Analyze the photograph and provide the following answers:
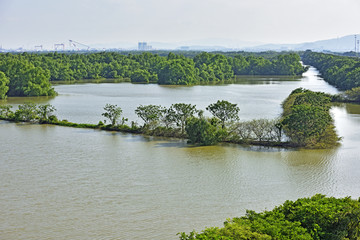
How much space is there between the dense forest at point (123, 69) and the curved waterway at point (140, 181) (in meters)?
15.5

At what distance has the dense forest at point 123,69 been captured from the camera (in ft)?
114

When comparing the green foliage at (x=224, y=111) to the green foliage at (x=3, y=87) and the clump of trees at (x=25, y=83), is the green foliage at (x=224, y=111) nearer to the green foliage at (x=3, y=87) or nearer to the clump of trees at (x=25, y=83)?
the clump of trees at (x=25, y=83)

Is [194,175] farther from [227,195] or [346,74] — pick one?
[346,74]

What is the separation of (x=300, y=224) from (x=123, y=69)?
165ft

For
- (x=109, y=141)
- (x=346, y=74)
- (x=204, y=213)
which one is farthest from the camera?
(x=346, y=74)

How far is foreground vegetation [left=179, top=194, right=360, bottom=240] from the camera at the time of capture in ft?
24.9

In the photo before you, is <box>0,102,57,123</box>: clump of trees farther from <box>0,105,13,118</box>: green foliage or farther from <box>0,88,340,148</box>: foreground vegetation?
<box>0,88,340,148</box>: foreground vegetation

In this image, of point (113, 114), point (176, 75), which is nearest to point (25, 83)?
point (113, 114)

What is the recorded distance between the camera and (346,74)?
1540 inches

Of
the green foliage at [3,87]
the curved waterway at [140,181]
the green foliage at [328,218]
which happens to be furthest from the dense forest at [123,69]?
the green foliage at [328,218]

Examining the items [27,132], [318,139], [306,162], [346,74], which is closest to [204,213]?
[306,162]

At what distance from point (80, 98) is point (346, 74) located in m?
23.6

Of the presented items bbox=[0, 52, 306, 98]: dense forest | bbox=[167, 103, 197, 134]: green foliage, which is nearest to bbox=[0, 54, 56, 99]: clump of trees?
bbox=[0, 52, 306, 98]: dense forest

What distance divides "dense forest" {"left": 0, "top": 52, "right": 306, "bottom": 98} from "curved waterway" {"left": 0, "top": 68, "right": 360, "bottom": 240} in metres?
15.5
